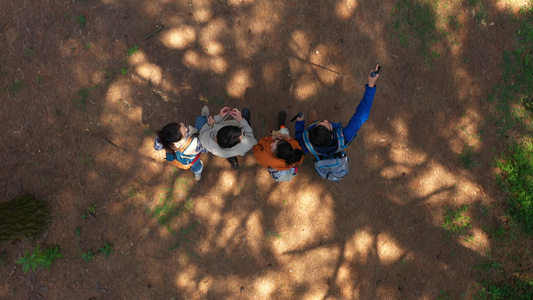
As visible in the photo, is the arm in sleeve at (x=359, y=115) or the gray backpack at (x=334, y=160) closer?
the arm in sleeve at (x=359, y=115)

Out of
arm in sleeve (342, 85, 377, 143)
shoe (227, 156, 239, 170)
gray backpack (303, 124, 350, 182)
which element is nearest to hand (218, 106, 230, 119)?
shoe (227, 156, 239, 170)

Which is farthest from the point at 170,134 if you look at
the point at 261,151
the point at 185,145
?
the point at 261,151

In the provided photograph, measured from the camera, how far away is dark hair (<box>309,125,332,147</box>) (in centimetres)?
354

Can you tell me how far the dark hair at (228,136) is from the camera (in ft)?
11.4

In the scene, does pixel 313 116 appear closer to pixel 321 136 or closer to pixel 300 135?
pixel 300 135

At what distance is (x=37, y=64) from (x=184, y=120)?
2.66m

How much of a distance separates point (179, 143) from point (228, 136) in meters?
0.80

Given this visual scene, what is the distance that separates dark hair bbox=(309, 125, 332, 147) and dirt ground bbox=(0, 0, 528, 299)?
1582 mm

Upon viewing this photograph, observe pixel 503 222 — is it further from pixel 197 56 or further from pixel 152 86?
pixel 152 86

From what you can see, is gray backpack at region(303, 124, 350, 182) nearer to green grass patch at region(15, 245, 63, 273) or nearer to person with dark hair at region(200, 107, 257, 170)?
person with dark hair at region(200, 107, 257, 170)

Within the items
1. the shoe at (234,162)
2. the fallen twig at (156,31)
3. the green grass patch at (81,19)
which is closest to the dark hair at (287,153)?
the shoe at (234,162)

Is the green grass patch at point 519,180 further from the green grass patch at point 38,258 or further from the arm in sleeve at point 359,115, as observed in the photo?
the green grass patch at point 38,258

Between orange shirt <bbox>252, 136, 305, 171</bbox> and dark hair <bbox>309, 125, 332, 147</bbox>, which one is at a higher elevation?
dark hair <bbox>309, 125, 332, 147</bbox>

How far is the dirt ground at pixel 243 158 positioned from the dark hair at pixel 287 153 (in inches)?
61.2
